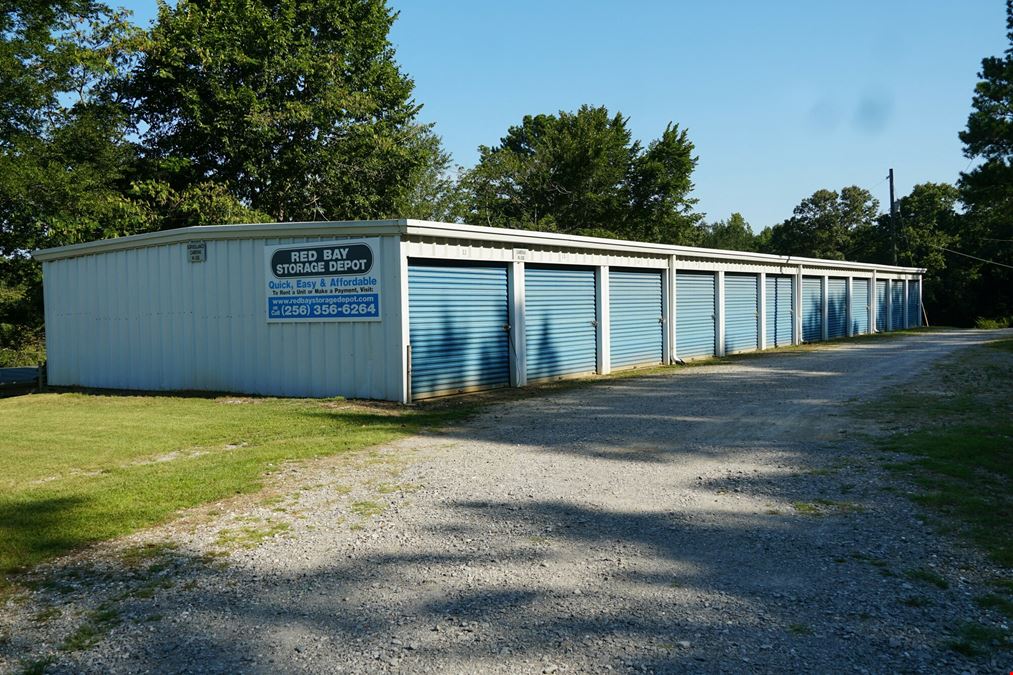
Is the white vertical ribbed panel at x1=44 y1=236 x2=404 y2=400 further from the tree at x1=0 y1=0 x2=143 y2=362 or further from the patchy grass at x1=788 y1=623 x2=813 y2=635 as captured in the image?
the patchy grass at x1=788 y1=623 x2=813 y2=635

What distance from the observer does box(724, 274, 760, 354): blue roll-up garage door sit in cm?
2470

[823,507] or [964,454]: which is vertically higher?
[964,454]

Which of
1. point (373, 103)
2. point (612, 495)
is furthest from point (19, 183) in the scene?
point (612, 495)

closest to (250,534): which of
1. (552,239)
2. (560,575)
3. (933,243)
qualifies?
(560,575)

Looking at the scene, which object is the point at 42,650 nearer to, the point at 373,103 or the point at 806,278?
the point at 373,103

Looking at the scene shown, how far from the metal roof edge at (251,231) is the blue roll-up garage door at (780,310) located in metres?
17.6

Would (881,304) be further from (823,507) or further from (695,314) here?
(823,507)

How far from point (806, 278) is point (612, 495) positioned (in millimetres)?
26602

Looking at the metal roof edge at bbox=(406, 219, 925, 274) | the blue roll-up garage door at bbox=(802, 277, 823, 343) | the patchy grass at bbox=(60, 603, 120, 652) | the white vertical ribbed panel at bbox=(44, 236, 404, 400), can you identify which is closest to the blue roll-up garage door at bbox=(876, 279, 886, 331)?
the blue roll-up garage door at bbox=(802, 277, 823, 343)

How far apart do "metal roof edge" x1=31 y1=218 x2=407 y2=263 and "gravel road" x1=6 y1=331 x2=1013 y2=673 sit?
5.81m

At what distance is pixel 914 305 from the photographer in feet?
143

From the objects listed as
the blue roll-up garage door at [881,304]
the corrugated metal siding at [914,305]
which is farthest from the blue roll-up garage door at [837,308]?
the corrugated metal siding at [914,305]

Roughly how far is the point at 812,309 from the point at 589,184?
56.9 feet

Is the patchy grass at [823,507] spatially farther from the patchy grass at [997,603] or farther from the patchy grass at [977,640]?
the patchy grass at [977,640]
